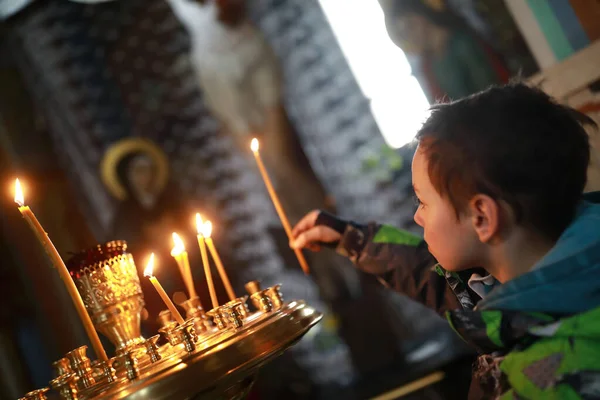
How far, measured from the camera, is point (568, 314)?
0.86 meters

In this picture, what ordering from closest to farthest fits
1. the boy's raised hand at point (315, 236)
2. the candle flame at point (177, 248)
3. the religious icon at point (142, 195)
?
the candle flame at point (177, 248) → the boy's raised hand at point (315, 236) → the religious icon at point (142, 195)

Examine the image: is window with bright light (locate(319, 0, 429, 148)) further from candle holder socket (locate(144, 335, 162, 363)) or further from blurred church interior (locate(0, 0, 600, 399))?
candle holder socket (locate(144, 335, 162, 363))

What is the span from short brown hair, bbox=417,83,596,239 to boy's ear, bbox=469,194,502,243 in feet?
0.04

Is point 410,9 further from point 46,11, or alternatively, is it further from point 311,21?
point 46,11

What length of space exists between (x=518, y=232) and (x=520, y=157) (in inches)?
5.1

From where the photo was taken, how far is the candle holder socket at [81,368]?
82 centimetres

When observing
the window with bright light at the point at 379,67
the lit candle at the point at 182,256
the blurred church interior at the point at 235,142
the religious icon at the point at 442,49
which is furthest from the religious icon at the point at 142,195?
the lit candle at the point at 182,256

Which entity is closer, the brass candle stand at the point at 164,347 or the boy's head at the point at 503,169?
the brass candle stand at the point at 164,347

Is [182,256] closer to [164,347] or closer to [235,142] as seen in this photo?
[164,347]

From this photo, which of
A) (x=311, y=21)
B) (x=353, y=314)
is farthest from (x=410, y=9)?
(x=353, y=314)

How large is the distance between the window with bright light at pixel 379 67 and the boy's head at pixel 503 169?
2042 millimetres

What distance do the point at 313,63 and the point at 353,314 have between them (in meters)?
1.46

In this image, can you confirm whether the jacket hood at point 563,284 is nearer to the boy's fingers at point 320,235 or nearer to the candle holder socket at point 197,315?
the candle holder socket at point 197,315

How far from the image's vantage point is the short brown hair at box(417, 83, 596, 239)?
3.13ft
